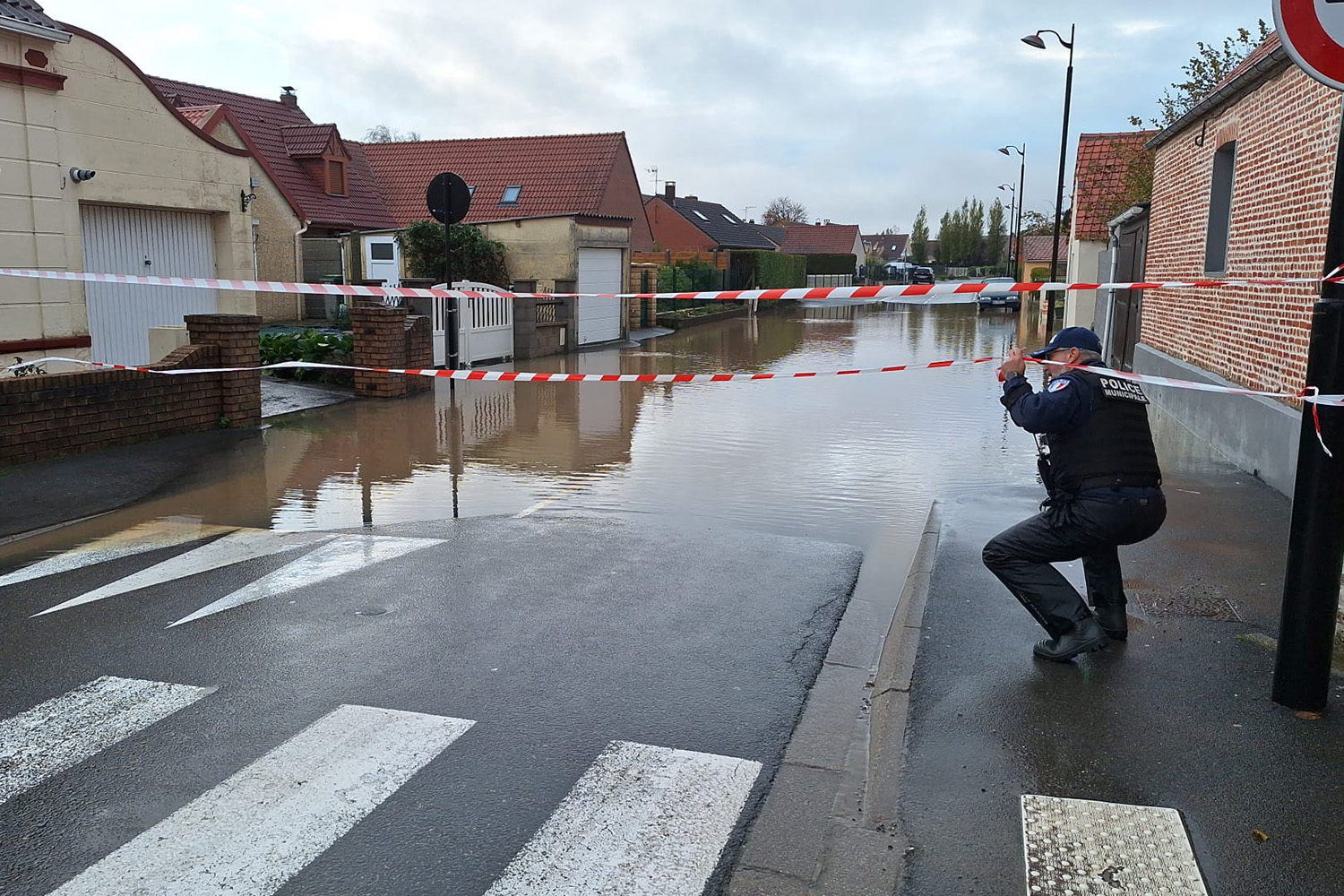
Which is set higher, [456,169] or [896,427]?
[456,169]

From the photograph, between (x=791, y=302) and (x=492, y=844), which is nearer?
(x=492, y=844)

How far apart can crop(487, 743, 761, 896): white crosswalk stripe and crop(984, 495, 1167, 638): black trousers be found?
1.62 metres

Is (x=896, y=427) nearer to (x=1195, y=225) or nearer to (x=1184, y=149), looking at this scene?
(x=1195, y=225)

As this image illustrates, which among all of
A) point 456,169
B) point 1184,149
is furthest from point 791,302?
point 1184,149

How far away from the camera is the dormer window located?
98.3 ft

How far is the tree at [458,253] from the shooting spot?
25.8 metres

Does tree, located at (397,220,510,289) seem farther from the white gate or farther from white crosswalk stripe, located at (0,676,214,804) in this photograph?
white crosswalk stripe, located at (0,676,214,804)

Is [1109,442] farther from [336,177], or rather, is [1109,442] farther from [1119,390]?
[336,177]

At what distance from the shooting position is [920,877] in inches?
134

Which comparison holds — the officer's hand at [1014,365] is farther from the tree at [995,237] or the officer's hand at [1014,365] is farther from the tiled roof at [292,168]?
the tree at [995,237]

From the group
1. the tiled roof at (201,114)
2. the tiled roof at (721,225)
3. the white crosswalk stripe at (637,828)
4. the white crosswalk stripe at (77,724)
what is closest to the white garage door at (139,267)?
the tiled roof at (201,114)

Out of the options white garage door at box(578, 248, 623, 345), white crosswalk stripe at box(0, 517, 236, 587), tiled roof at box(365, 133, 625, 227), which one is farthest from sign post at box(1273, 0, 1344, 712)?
tiled roof at box(365, 133, 625, 227)

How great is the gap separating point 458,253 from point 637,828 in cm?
2352

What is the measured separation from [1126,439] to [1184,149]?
11003 millimetres
